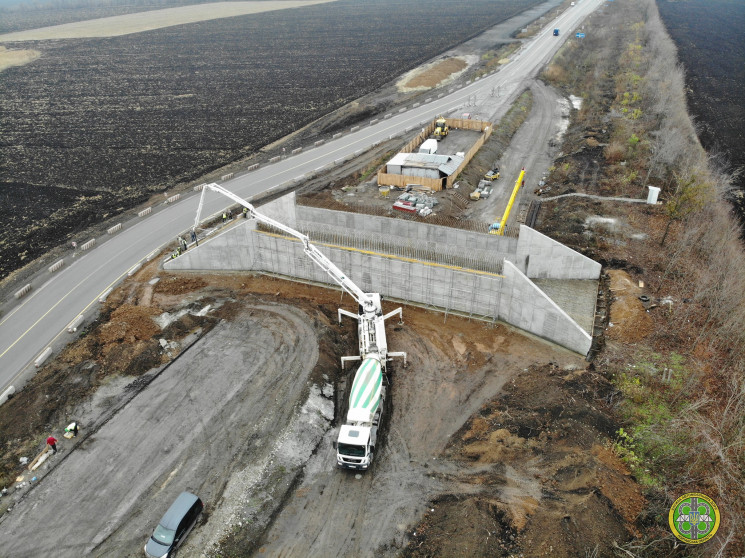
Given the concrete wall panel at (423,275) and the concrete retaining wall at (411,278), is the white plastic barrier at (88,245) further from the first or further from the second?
the concrete retaining wall at (411,278)

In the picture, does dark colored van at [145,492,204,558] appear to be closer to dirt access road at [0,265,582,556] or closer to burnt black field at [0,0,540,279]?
dirt access road at [0,265,582,556]

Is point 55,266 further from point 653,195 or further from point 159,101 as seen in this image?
point 159,101

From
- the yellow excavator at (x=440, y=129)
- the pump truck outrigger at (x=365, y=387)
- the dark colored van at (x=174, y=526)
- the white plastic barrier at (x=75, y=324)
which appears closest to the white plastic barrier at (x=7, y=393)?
the white plastic barrier at (x=75, y=324)

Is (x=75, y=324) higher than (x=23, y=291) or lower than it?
lower

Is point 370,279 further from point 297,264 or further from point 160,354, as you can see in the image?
point 160,354

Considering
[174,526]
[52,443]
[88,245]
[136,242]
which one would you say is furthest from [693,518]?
[88,245]

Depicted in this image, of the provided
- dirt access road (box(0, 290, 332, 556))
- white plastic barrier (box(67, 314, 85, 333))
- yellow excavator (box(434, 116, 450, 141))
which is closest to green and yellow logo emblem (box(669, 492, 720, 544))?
dirt access road (box(0, 290, 332, 556))
